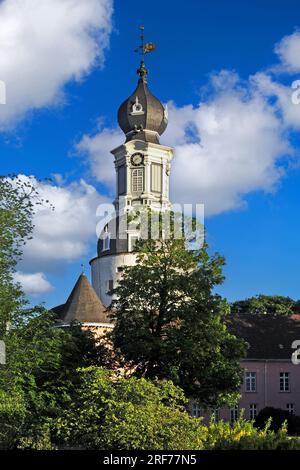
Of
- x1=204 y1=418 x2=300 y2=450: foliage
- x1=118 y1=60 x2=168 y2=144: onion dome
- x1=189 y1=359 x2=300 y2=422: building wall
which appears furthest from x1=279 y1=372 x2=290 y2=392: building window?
x1=204 y1=418 x2=300 y2=450: foliage

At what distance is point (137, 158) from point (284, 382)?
23.7 m

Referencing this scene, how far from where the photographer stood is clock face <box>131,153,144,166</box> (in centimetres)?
7062

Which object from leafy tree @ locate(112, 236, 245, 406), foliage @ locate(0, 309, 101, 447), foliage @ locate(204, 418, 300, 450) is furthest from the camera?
leafy tree @ locate(112, 236, 245, 406)

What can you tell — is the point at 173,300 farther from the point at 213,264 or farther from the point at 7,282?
the point at 7,282

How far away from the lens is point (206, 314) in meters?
35.8

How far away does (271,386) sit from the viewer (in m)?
58.7

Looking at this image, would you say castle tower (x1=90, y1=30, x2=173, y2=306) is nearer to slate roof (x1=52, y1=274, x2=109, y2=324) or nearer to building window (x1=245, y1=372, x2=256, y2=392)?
slate roof (x1=52, y1=274, x2=109, y2=324)

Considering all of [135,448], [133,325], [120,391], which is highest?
[133,325]

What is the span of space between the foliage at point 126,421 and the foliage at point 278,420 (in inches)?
898

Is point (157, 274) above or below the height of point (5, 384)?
above

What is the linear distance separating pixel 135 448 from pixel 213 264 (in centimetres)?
1560

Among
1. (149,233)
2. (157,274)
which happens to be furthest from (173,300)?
(149,233)

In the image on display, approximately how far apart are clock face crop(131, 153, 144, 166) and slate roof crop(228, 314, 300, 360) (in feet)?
55.3

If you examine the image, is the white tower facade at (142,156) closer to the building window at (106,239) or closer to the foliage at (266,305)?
the building window at (106,239)
